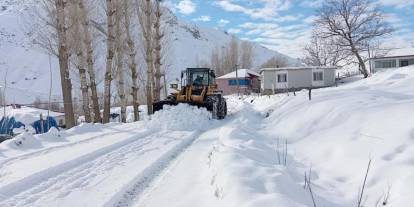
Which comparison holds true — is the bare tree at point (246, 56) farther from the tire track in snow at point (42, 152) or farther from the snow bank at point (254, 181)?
the snow bank at point (254, 181)

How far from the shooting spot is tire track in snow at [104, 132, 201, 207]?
591 centimetres

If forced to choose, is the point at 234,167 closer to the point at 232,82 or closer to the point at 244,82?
the point at 244,82

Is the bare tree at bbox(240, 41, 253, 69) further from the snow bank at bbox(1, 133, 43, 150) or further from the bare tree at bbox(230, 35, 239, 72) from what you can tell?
the snow bank at bbox(1, 133, 43, 150)

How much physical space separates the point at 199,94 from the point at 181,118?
451 centimetres

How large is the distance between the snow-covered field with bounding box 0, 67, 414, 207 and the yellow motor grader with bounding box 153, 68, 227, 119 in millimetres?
7653

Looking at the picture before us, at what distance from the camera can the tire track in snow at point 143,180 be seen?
19.4 feet

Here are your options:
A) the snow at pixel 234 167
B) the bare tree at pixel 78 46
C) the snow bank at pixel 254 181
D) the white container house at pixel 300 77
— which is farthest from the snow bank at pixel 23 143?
the white container house at pixel 300 77

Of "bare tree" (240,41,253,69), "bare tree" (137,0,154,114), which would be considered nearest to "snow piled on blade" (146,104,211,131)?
"bare tree" (137,0,154,114)

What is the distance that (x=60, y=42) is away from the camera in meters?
17.7

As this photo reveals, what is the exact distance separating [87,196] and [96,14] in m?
19.8

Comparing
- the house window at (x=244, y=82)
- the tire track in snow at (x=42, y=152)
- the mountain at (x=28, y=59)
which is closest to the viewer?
the tire track in snow at (x=42, y=152)

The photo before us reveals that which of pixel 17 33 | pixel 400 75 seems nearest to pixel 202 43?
pixel 17 33

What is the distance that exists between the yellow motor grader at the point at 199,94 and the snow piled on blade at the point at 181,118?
3.06ft

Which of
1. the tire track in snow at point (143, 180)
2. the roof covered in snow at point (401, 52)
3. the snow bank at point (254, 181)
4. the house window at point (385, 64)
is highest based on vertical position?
the roof covered in snow at point (401, 52)
